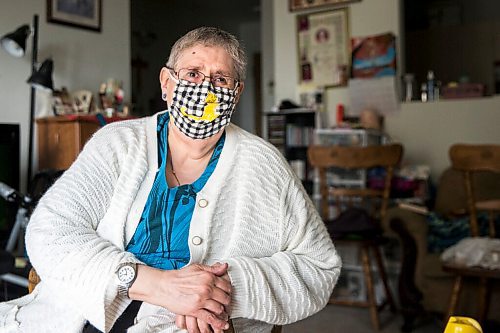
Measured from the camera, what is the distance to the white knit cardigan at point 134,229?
1.13 metres

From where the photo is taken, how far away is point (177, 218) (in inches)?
50.5

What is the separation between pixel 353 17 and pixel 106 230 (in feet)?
13.0

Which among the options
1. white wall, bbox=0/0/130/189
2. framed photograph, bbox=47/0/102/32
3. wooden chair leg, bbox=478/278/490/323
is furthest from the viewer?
framed photograph, bbox=47/0/102/32

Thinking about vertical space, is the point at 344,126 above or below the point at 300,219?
above

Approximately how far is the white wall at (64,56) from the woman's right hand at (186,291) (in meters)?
2.60

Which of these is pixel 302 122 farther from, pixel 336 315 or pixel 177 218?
pixel 177 218

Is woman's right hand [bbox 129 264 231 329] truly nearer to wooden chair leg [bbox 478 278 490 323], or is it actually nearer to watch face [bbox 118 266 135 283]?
watch face [bbox 118 266 135 283]

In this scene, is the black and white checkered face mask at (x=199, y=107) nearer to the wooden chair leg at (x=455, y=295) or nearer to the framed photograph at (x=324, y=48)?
the wooden chair leg at (x=455, y=295)

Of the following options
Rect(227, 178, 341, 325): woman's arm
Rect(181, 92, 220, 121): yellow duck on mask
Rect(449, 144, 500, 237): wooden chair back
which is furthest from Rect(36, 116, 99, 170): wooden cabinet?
Rect(227, 178, 341, 325): woman's arm

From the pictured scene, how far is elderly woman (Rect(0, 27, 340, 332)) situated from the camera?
1129 millimetres

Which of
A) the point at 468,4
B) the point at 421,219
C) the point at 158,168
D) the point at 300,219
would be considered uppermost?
the point at 468,4

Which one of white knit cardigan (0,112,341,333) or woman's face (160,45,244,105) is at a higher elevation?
woman's face (160,45,244,105)

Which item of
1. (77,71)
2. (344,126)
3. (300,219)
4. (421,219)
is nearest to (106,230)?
(300,219)

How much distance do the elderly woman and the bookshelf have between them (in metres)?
3.45
